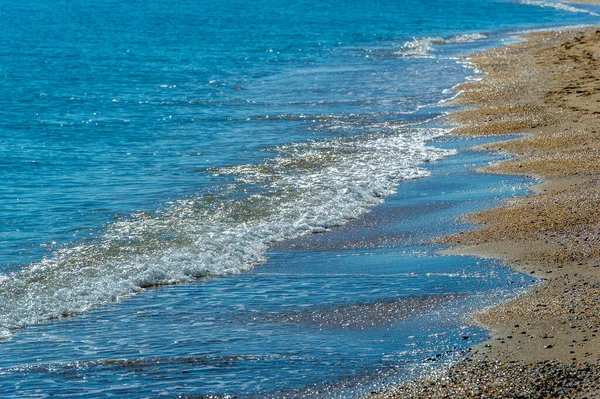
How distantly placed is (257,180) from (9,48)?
35226mm

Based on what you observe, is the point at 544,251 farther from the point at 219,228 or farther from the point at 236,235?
the point at 219,228

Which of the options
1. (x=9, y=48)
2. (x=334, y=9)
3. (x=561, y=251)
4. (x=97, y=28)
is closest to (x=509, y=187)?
(x=561, y=251)

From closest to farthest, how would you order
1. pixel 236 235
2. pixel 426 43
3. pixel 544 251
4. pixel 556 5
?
1. pixel 544 251
2. pixel 236 235
3. pixel 426 43
4. pixel 556 5

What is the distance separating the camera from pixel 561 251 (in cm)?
1095

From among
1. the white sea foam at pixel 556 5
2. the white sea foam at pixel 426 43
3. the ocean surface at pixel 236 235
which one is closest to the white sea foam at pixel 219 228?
the ocean surface at pixel 236 235

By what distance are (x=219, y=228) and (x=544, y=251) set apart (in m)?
5.12

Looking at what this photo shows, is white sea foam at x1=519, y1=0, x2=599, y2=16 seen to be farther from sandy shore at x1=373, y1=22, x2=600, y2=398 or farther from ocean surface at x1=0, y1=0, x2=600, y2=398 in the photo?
sandy shore at x1=373, y1=22, x2=600, y2=398

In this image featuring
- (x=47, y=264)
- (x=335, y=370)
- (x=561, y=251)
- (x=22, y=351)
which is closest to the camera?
(x=335, y=370)

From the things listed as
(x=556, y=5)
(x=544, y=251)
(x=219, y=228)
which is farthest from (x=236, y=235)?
(x=556, y=5)

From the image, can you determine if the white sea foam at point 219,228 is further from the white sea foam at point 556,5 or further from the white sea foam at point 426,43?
the white sea foam at point 556,5

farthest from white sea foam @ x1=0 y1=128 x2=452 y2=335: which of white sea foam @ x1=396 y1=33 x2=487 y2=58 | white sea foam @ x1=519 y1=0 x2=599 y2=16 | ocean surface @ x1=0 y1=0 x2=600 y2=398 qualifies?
white sea foam @ x1=519 y1=0 x2=599 y2=16

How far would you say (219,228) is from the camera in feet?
45.4

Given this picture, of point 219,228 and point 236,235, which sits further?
point 219,228

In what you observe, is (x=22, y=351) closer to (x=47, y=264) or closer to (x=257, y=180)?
(x=47, y=264)
